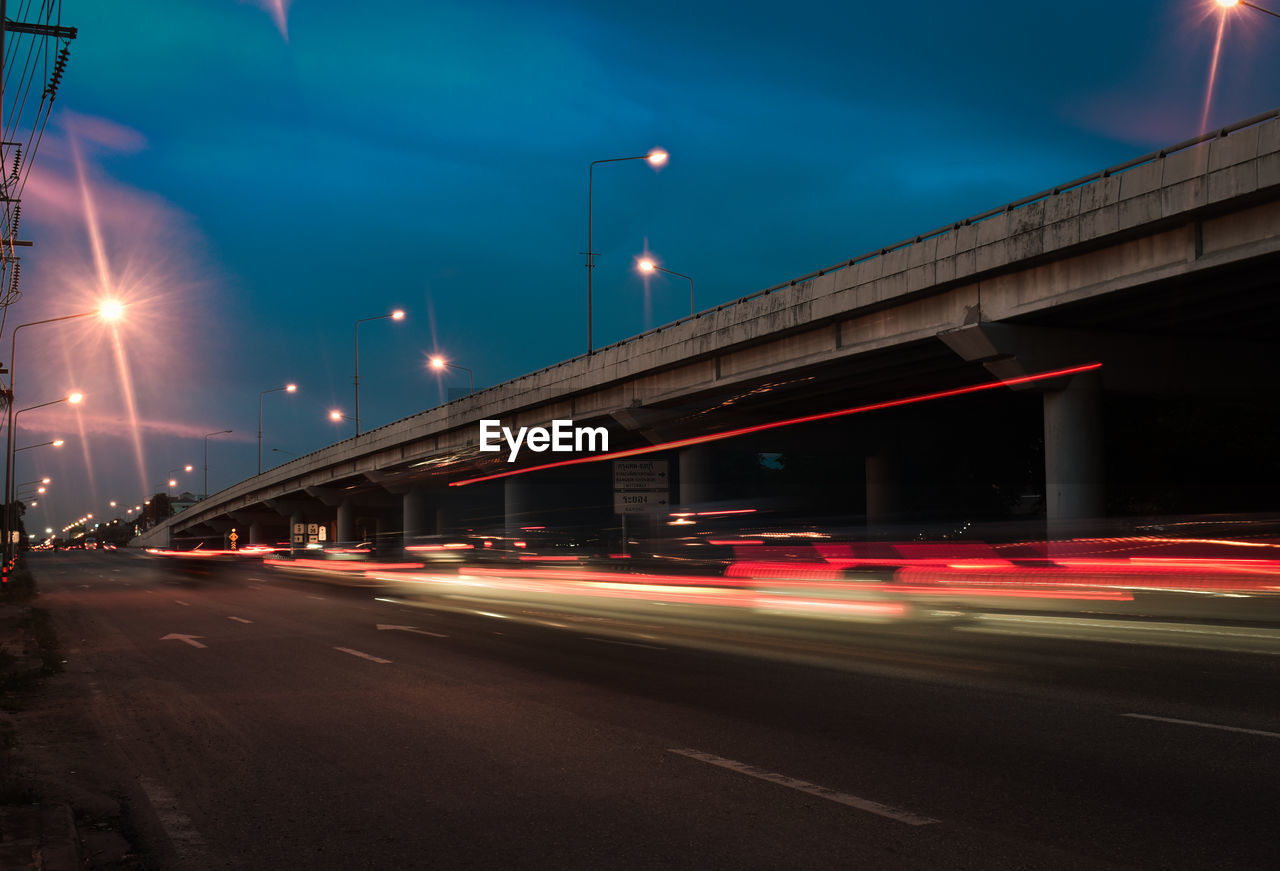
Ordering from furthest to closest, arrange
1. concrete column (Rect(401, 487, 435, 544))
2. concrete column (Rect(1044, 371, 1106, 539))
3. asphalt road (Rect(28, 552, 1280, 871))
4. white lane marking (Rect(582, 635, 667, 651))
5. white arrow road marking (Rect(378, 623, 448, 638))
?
concrete column (Rect(401, 487, 435, 544)), concrete column (Rect(1044, 371, 1106, 539)), white arrow road marking (Rect(378, 623, 448, 638)), white lane marking (Rect(582, 635, 667, 651)), asphalt road (Rect(28, 552, 1280, 871))

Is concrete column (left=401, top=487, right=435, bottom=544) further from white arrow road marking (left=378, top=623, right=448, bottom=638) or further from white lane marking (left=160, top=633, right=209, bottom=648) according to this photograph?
white lane marking (left=160, top=633, right=209, bottom=648)

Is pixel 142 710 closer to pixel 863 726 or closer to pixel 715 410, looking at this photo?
pixel 863 726

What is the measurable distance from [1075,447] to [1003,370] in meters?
3.02

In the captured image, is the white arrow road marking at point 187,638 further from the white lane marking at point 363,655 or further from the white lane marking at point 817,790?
the white lane marking at point 817,790

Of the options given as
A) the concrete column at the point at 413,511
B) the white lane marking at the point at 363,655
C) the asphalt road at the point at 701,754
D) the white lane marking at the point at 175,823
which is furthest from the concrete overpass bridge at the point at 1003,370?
the white lane marking at the point at 175,823

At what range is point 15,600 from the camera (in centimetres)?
3064

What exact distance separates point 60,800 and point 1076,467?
2783 cm

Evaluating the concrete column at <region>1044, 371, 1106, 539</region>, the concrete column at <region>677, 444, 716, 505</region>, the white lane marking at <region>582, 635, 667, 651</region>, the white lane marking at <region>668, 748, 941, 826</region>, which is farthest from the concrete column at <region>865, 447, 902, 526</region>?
the white lane marking at <region>668, 748, 941, 826</region>

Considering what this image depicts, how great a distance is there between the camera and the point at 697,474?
49844mm

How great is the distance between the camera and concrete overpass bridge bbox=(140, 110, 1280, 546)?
23.8 m

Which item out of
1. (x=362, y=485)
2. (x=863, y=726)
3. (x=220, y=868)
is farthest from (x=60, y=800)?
(x=362, y=485)

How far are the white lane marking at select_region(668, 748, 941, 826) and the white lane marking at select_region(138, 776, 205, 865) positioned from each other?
337cm

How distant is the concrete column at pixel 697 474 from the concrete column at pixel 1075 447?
20.8 m

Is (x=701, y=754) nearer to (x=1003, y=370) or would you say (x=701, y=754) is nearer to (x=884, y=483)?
(x=1003, y=370)
